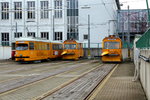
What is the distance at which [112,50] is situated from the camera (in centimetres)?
3225

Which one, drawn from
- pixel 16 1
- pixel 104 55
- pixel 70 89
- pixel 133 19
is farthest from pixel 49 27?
pixel 70 89

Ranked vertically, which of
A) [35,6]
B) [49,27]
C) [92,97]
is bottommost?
[92,97]

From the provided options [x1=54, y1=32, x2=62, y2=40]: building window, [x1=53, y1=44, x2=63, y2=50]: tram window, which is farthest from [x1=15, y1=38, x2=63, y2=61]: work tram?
[x1=54, y1=32, x2=62, y2=40]: building window

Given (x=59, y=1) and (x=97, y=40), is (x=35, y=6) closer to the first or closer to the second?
(x=59, y=1)

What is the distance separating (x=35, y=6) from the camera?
6288cm

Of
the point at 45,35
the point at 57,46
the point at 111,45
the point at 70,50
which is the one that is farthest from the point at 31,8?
the point at 111,45

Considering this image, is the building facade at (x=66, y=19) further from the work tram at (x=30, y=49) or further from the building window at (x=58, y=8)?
the work tram at (x=30, y=49)

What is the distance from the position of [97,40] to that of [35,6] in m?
15.3

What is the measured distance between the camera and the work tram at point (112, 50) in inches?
1267

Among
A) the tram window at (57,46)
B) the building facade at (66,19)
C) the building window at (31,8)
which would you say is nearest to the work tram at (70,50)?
the tram window at (57,46)

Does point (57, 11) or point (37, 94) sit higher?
point (57, 11)

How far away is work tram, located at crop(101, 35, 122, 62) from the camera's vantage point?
1267 inches

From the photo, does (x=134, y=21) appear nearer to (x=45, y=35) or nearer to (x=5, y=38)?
(x=45, y=35)

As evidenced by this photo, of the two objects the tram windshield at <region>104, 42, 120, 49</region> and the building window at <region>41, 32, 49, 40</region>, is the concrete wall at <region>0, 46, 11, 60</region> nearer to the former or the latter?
the tram windshield at <region>104, 42, 120, 49</region>
